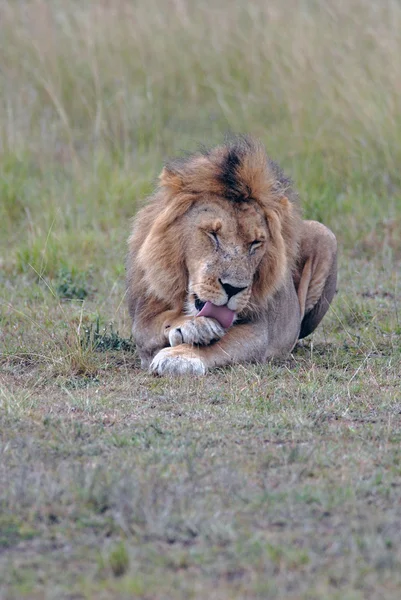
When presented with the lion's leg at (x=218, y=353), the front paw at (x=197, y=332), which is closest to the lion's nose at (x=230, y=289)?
the front paw at (x=197, y=332)

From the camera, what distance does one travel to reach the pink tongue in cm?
509

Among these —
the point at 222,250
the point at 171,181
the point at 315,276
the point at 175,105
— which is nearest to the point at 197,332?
the point at 222,250

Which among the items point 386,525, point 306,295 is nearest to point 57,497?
point 386,525

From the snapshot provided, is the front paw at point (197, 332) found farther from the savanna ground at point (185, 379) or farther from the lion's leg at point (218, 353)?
the savanna ground at point (185, 379)

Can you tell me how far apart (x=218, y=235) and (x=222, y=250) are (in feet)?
0.30

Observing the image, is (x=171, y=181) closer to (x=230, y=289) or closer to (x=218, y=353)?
(x=230, y=289)

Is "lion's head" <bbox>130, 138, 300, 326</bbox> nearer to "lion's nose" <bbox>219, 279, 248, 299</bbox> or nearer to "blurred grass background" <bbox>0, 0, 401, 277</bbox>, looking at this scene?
"lion's nose" <bbox>219, 279, 248, 299</bbox>

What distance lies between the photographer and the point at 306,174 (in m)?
9.12

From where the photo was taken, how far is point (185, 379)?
4891 millimetres

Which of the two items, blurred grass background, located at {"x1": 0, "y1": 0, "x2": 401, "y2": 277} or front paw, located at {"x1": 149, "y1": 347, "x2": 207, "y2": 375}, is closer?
front paw, located at {"x1": 149, "y1": 347, "x2": 207, "y2": 375}

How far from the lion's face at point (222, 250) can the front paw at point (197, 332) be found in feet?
0.20

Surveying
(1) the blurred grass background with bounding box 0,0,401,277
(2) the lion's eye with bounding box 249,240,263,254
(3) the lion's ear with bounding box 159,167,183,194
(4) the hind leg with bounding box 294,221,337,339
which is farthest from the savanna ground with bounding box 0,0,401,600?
(3) the lion's ear with bounding box 159,167,183,194

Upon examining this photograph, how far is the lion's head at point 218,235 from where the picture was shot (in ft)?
16.5

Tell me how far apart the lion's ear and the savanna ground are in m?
0.90
